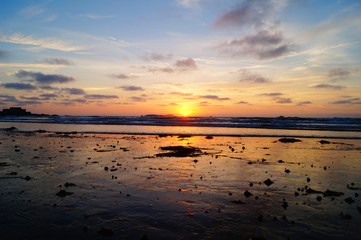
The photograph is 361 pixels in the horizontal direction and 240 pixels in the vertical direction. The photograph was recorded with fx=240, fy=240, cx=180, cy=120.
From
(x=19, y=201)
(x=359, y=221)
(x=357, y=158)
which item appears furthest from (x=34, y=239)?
(x=357, y=158)

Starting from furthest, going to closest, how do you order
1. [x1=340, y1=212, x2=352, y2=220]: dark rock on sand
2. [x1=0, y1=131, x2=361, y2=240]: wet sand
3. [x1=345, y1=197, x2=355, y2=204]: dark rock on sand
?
1. [x1=345, y1=197, x2=355, y2=204]: dark rock on sand
2. [x1=340, y1=212, x2=352, y2=220]: dark rock on sand
3. [x1=0, y1=131, x2=361, y2=240]: wet sand

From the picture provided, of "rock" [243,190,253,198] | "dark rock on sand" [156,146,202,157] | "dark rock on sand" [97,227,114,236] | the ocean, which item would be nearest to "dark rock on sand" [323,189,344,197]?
"rock" [243,190,253,198]

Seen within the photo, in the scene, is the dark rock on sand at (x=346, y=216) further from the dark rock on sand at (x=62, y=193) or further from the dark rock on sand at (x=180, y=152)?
the dark rock on sand at (x=180, y=152)

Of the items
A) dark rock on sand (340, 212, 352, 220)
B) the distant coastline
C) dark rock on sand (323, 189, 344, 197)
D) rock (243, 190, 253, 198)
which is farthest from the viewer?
the distant coastline

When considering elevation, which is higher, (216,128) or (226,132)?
(216,128)

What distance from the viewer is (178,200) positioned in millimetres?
11008

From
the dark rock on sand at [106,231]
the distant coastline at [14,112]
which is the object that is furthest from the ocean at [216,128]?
the distant coastline at [14,112]

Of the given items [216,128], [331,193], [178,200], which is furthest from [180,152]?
[216,128]

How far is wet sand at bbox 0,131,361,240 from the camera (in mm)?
8328

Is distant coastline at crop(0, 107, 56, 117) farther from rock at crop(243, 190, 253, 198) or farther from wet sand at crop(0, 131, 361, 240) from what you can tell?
rock at crop(243, 190, 253, 198)

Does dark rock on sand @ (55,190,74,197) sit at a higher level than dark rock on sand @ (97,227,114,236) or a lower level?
higher

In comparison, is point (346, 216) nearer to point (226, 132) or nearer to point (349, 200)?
point (349, 200)

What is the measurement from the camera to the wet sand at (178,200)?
8.33 m

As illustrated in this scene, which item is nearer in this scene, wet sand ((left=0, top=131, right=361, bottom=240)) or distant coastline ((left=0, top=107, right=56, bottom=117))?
wet sand ((left=0, top=131, right=361, bottom=240))
